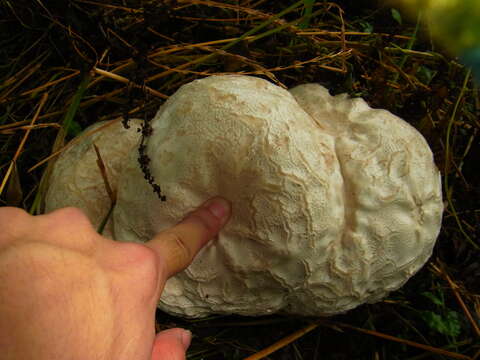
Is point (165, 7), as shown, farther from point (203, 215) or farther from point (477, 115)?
point (477, 115)

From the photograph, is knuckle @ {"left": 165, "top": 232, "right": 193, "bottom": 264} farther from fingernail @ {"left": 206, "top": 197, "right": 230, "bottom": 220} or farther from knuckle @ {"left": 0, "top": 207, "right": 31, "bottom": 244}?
knuckle @ {"left": 0, "top": 207, "right": 31, "bottom": 244}

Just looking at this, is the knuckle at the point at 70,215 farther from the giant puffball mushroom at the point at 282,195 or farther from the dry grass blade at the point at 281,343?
the dry grass blade at the point at 281,343

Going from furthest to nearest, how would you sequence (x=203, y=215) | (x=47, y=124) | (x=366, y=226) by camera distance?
(x=47, y=124), (x=366, y=226), (x=203, y=215)

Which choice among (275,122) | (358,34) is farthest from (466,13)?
(358,34)

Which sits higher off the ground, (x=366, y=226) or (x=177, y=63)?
(x=177, y=63)

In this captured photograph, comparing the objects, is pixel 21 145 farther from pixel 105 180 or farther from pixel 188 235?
pixel 188 235

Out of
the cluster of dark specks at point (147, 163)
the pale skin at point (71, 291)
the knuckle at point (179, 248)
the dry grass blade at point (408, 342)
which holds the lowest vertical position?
the dry grass blade at point (408, 342)

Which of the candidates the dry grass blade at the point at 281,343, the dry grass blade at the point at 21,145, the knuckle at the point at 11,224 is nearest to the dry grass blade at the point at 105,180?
the dry grass blade at the point at 21,145
